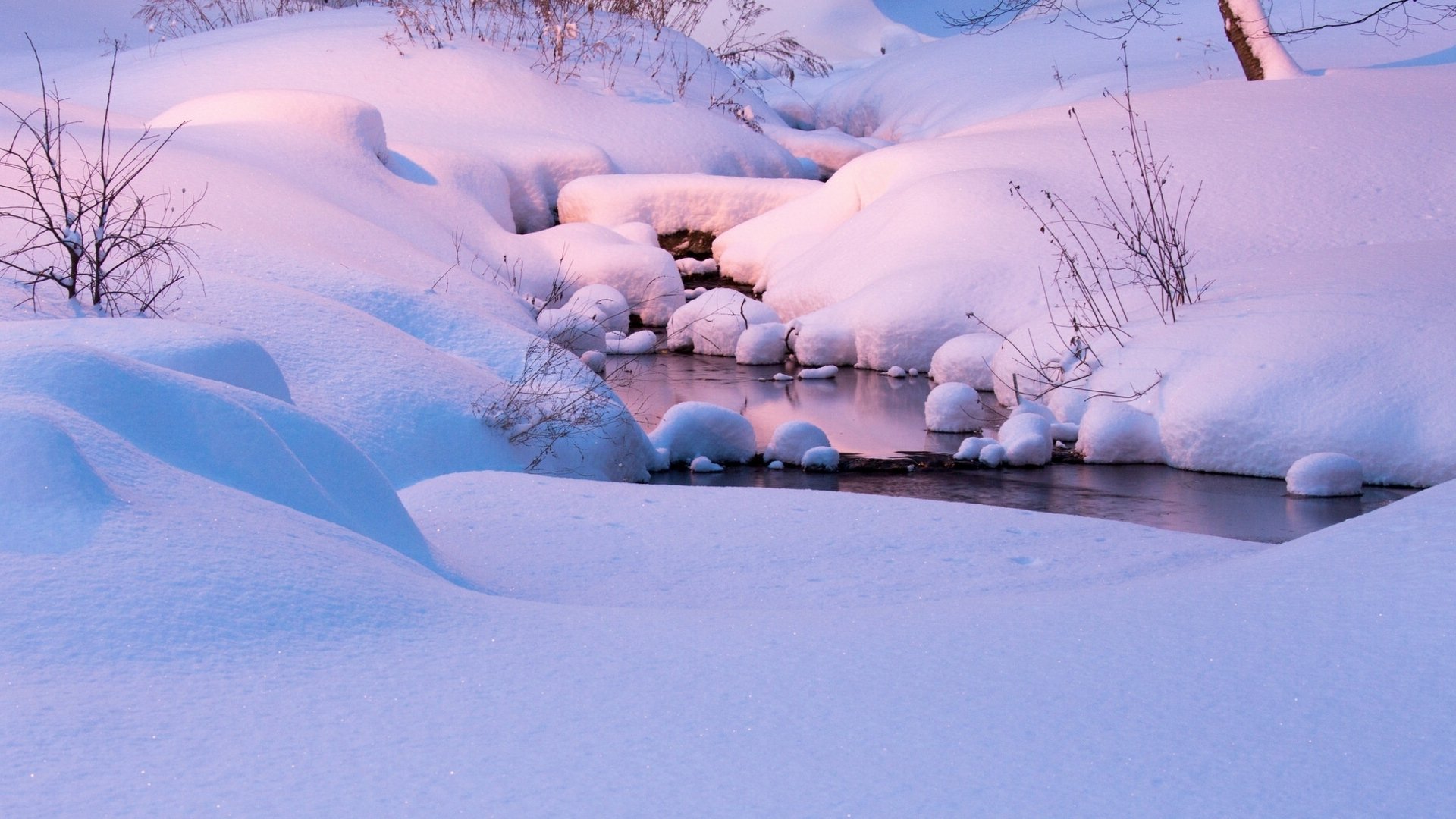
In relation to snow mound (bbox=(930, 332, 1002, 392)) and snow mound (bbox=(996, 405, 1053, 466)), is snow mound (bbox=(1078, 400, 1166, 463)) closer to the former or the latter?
snow mound (bbox=(996, 405, 1053, 466))

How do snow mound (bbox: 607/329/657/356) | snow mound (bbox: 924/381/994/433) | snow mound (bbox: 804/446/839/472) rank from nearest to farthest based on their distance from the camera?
snow mound (bbox: 804/446/839/472), snow mound (bbox: 924/381/994/433), snow mound (bbox: 607/329/657/356)

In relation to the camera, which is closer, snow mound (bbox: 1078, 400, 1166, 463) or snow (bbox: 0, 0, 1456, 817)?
snow (bbox: 0, 0, 1456, 817)

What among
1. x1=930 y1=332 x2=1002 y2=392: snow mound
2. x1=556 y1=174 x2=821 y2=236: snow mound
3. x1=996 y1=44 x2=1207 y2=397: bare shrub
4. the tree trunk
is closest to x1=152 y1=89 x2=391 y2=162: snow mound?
x1=556 y1=174 x2=821 y2=236: snow mound

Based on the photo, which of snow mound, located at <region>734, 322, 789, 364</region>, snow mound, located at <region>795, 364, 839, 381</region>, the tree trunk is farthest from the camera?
the tree trunk

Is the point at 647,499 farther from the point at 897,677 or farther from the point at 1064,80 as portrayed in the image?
the point at 1064,80

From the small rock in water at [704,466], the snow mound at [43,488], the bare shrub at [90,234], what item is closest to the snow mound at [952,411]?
the small rock in water at [704,466]

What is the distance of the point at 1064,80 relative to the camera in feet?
50.9

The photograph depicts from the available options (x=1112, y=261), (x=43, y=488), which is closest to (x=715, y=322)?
(x=1112, y=261)

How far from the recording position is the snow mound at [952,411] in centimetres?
628

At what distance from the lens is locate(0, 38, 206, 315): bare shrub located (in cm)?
449

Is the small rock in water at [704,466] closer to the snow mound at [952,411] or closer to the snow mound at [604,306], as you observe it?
the snow mound at [952,411]

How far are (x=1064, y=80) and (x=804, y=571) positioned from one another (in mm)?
14033

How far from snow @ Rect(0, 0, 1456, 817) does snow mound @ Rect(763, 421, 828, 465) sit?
0.15m

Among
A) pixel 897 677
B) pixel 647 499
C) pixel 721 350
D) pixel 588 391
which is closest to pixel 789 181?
pixel 721 350
